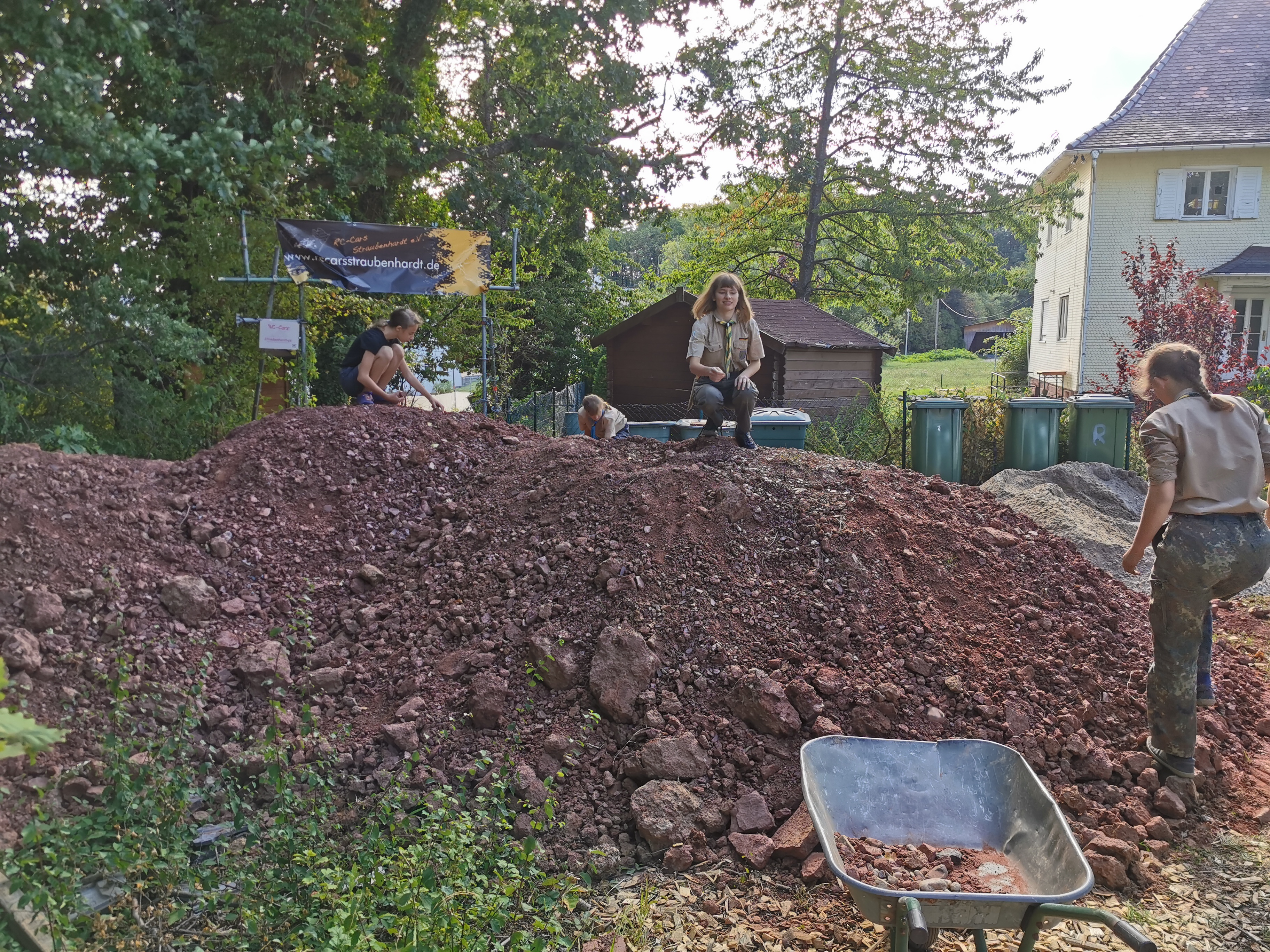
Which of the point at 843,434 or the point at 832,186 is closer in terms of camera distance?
the point at 843,434

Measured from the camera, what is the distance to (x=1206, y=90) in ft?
65.5

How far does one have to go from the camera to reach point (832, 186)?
2091 centimetres

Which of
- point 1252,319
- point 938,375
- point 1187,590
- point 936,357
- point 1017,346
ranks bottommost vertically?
point 1187,590

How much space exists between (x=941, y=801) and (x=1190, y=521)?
5.58 ft

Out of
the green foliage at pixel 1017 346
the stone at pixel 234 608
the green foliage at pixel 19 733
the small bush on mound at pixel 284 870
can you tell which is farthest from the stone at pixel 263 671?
the green foliage at pixel 1017 346

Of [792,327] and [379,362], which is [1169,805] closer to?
[379,362]

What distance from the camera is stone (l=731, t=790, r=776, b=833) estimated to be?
3.75m

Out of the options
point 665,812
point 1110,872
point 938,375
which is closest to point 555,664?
point 665,812

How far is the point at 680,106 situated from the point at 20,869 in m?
14.4

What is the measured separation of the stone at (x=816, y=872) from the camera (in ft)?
11.4

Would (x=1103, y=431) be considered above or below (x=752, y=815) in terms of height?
above

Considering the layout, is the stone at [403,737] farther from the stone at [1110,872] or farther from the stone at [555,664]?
the stone at [1110,872]

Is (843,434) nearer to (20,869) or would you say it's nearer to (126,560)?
(126,560)

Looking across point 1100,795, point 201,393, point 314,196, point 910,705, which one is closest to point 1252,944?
point 1100,795
